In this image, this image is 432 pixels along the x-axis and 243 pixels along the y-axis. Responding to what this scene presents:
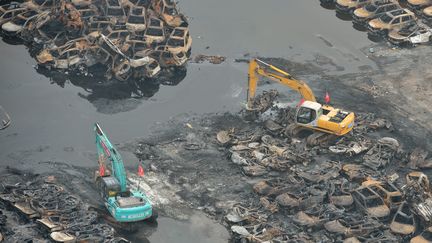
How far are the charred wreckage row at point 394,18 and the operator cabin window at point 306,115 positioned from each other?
13.9m

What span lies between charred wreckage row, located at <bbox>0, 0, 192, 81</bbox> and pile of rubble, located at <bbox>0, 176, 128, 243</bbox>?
1240cm

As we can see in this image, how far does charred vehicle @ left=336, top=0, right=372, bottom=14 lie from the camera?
5286 centimetres

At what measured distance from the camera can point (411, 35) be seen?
49.8 meters

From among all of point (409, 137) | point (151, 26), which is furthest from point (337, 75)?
point (151, 26)

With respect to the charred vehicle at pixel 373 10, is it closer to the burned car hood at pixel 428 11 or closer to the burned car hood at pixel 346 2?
the burned car hood at pixel 346 2

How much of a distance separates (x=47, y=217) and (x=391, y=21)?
2970 cm

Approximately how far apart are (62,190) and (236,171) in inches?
357

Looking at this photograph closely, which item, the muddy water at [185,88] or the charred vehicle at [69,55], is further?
the charred vehicle at [69,55]

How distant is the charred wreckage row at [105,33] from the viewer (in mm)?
45188

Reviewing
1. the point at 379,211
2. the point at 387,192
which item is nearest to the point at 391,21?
the point at 387,192

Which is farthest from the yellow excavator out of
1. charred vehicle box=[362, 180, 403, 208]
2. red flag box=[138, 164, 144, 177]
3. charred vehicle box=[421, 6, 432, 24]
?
charred vehicle box=[421, 6, 432, 24]

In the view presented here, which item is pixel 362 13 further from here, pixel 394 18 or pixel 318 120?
pixel 318 120

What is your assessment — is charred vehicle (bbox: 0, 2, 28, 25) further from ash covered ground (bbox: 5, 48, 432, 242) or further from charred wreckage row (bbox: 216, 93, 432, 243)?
charred wreckage row (bbox: 216, 93, 432, 243)

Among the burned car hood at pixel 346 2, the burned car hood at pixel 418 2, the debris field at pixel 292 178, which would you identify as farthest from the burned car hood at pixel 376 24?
the debris field at pixel 292 178
